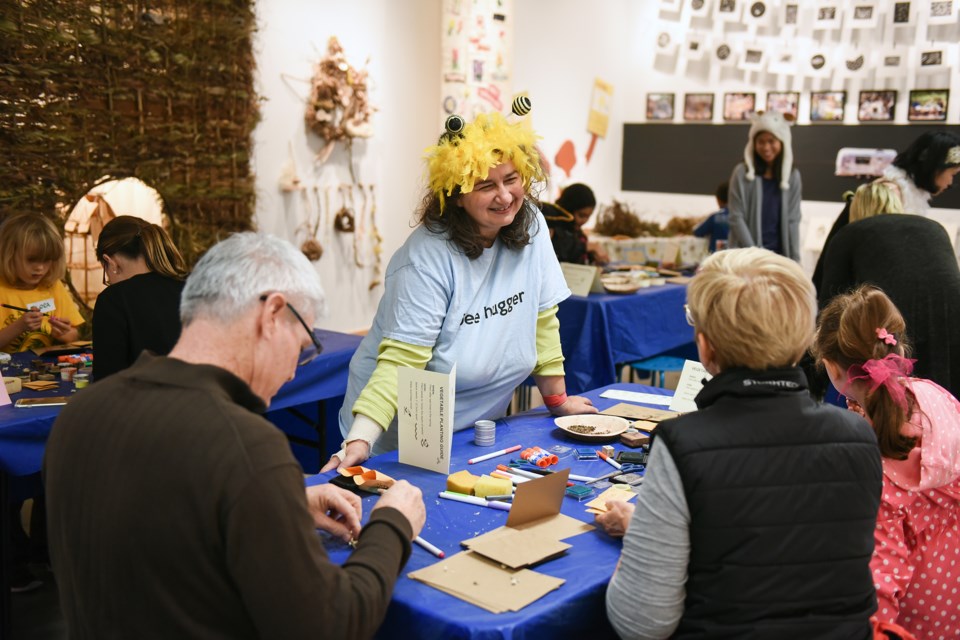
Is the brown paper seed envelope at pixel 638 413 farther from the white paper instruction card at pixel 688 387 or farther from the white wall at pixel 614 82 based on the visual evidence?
the white wall at pixel 614 82

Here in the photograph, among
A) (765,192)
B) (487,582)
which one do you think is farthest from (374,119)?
(487,582)

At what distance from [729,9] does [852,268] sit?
19.2 ft

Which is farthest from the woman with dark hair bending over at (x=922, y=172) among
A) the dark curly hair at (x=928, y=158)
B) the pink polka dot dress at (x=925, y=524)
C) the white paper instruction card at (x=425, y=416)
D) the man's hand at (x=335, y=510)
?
the man's hand at (x=335, y=510)

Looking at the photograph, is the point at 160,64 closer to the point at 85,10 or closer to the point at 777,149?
the point at 85,10

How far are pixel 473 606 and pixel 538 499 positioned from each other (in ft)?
1.18

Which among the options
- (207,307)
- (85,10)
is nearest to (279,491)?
(207,307)

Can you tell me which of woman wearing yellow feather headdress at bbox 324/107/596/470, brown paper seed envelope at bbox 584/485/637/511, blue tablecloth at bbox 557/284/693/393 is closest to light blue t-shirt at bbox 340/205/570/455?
woman wearing yellow feather headdress at bbox 324/107/596/470

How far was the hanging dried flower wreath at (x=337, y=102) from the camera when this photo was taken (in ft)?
19.7

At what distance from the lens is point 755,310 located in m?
1.40

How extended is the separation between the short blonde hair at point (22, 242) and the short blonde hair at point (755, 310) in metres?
3.07

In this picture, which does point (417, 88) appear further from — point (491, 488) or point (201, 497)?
point (201, 497)

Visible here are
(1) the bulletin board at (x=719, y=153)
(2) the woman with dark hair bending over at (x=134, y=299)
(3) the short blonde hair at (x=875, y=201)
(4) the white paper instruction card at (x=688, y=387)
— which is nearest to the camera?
(4) the white paper instruction card at (x=688, y=387)

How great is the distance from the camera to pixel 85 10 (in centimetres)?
464

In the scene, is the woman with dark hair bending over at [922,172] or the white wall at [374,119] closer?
the woman with dark hair bending over at [922,172]
